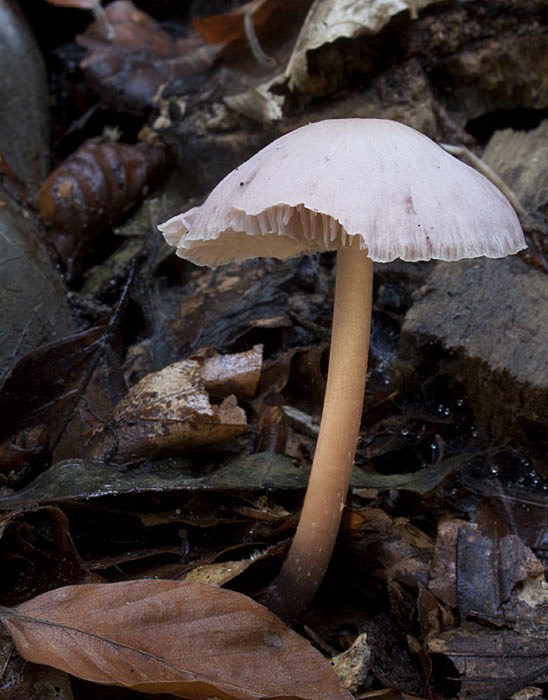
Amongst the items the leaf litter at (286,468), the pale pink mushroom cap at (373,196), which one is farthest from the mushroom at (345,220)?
the leaf litter at (286,468)

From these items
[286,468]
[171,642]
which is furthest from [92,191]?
[171,642]

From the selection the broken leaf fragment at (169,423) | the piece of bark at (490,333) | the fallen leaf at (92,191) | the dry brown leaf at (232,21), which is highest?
the dry brown leaf at (232,21)

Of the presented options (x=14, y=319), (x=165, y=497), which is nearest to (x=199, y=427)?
(x=165, y=497)

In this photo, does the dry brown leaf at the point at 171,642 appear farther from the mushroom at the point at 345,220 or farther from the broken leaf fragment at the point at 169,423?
the broken leaf fragment at the point at 169,423

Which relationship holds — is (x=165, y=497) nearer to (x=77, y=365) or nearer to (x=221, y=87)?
(x=77, y=365)

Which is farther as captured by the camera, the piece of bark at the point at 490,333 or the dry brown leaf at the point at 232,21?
the dry brown leaf at the point at 232,21

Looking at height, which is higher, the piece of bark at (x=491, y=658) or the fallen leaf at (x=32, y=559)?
the fallen leaf at (x=32, y=559)

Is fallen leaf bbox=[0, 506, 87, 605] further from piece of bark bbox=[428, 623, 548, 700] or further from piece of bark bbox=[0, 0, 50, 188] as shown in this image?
piece of bark bbox=[0, 0, 50, 188]
